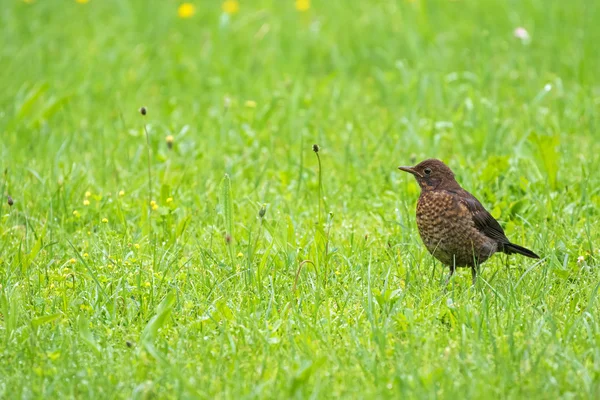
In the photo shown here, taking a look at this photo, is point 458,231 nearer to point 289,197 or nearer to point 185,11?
point 289,197

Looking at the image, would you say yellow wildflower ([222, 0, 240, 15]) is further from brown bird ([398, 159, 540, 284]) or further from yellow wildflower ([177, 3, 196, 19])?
brown bird ([398, 159, 540, 284])

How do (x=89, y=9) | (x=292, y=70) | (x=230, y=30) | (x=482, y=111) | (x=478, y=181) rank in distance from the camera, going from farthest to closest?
(x=89, y=9) < (x=230, y=30) < (x=292, y=70) < (x=482, y=111) < (x=478, y=181)

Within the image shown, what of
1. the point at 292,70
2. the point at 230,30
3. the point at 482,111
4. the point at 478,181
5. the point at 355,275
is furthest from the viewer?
the point at 230,30

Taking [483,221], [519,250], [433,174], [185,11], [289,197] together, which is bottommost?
[289,197]

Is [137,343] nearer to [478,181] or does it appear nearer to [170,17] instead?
[478,181]

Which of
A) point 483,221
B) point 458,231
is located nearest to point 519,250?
point 483,221

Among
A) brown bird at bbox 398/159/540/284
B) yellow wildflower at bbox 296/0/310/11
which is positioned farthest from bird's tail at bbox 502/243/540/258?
yellow wildflower at bbox 296/0/310/11

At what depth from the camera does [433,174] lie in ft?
17.4

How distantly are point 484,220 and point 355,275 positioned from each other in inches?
31.4

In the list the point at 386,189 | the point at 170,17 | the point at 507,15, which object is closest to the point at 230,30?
the point at 170,17

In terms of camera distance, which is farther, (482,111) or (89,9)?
(89,9)

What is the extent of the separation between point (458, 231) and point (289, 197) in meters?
1.49

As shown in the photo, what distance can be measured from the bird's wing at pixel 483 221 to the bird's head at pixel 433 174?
156 mm

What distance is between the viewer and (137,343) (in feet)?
13.7
